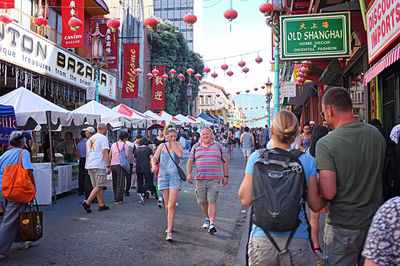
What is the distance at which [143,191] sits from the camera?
374 inches

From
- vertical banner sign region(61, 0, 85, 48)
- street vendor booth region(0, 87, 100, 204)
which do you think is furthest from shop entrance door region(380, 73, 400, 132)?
vertical banner sign region(61, 0, 85, 48)

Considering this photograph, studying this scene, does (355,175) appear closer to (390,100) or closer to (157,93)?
(390,100)

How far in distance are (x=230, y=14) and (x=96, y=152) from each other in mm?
5922

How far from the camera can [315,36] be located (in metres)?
8.66

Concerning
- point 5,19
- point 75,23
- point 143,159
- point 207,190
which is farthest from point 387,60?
point 75,23

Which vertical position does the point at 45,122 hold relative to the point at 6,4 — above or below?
below

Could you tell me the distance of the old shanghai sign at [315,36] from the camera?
8.40 m

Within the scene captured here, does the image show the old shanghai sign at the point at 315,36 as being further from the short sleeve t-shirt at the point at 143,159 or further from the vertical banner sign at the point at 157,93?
the vertical banner sign at the point at 157,93

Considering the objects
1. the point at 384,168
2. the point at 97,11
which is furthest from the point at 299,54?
the point at 97,11

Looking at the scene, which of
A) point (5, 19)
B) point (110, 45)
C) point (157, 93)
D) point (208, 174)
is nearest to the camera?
point (208, 174)

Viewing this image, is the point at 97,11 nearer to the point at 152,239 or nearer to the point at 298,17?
the point at 298,17

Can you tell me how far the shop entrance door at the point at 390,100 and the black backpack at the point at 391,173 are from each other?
5.06m

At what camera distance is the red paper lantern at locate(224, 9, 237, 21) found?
10.9 metres

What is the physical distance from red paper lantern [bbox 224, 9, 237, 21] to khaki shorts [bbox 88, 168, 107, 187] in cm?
605
